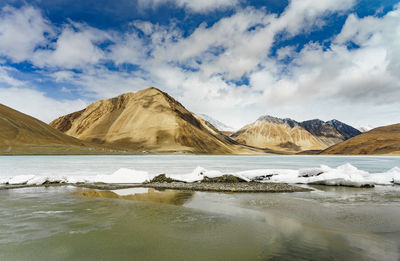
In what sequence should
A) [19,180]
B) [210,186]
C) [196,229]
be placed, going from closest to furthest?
1. [196,229]
2. [210,186]
3. [19,180]

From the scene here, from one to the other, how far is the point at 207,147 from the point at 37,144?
73320 millimetres

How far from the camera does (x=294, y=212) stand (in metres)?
8.70

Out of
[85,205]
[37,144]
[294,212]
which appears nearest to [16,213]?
[85,205]

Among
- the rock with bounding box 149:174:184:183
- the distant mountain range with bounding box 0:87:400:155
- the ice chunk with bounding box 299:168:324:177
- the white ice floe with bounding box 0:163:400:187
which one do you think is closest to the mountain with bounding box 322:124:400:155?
the distant mountain range with bounding box 0:87:400:155

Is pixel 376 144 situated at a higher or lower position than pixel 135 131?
lower

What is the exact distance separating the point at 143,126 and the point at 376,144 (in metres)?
106

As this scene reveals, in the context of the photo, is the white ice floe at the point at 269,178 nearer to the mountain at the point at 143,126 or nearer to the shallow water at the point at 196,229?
the shallow water at the point at 196,229

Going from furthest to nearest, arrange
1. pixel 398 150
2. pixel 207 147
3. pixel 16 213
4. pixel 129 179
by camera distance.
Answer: pixel 207 147 → pixel 398 150 → pixel 129 179 → pixel 16 213

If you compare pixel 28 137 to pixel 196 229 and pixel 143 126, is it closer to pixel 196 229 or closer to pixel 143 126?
pixel 143 126

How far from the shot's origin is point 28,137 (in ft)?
235

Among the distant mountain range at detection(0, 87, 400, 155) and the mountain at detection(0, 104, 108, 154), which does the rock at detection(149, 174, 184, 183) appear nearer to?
the mountain at detection(0, 104, 108, 154)

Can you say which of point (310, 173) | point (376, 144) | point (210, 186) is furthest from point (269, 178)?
point (376, 144)

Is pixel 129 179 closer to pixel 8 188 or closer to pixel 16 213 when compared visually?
pixel 8 188

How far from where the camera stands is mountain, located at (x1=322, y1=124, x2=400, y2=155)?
98.4m
